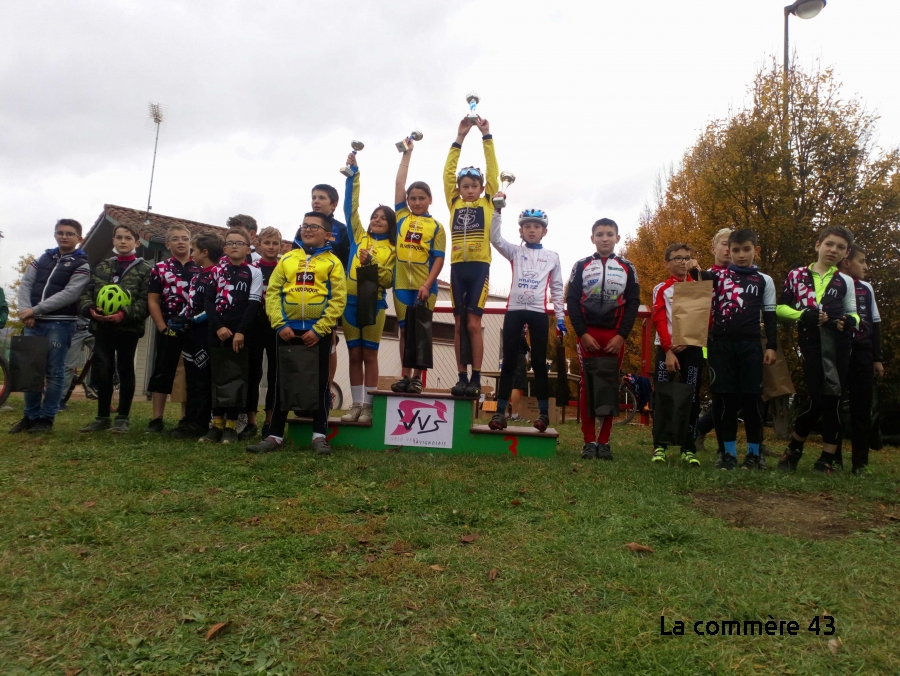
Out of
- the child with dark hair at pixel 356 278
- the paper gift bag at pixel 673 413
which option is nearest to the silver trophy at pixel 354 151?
the child with dark hair at pixel 356 278

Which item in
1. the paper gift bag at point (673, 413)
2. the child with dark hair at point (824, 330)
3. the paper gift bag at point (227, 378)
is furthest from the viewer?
the paper gift bag at point (227, 378)

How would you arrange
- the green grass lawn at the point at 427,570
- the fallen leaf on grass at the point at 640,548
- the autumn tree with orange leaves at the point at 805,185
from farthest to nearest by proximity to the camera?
1. the autumn tree with orange leaves at the point at 805,185
2. the fallen leaf on grass at the point at 640,548
3. the green grass lawn at the point at 427,570

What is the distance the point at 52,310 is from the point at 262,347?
1.83 meters

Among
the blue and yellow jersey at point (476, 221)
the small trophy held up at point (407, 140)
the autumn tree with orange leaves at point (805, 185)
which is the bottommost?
the blue and yellow jersey at point (476, 221)

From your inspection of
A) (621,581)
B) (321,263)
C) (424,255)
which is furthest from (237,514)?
(424,255)

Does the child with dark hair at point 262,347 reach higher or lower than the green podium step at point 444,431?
higher

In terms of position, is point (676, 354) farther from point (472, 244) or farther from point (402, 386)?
point (402, 386)

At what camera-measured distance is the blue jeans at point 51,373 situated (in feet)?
18.6

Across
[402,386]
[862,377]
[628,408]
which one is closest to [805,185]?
[628,408]

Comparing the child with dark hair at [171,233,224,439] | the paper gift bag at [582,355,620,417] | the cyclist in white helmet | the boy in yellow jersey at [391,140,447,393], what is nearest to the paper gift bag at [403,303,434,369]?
the boy in yellow jersey at [391,140,447,393]

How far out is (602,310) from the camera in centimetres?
541

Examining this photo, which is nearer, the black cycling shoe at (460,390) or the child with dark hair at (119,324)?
the black cycling shoe at (460,390)

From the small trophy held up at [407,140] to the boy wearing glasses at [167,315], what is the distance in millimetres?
2125

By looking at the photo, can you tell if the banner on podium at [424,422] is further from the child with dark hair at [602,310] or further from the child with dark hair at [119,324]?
the child with dark hair at [119,324]
